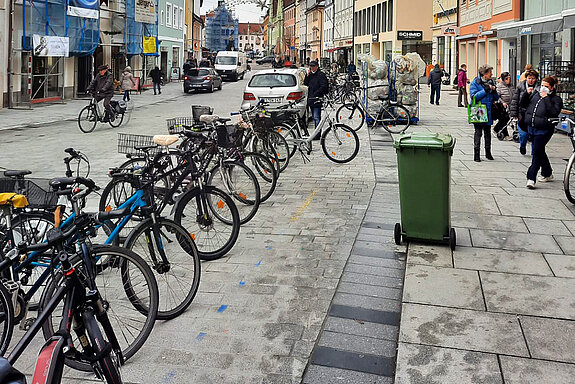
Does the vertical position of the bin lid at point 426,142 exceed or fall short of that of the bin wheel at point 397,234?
it exceeds it

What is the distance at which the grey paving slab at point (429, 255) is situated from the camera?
594cm

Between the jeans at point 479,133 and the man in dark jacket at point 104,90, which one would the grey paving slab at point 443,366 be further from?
the man in dark jacket at point 104,90

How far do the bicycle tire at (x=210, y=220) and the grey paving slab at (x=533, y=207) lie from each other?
3511mm

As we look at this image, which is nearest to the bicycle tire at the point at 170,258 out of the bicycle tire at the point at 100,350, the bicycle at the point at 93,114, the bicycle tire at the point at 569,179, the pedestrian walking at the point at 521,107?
the bicycle tire at the point at 100,350

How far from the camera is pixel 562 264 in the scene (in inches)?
232

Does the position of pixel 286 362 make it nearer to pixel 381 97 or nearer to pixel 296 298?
pixel 296 298

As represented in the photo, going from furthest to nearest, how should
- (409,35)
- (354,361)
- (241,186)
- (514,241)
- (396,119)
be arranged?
(409,35)
(396,119)
(241,186)
(514,241)
(354,361)

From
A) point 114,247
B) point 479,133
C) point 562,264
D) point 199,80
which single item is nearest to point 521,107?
point 479,133

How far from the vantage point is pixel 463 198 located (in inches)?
344

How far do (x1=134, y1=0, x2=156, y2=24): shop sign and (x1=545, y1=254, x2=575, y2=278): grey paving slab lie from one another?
33.0 metres

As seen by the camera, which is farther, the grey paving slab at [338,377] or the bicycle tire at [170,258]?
the bicycle tire at [170,258]

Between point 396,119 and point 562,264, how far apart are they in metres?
11.3

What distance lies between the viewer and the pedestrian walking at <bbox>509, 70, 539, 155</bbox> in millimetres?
10289

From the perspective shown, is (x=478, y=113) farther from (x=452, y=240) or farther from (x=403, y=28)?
(x=403, y=28)
